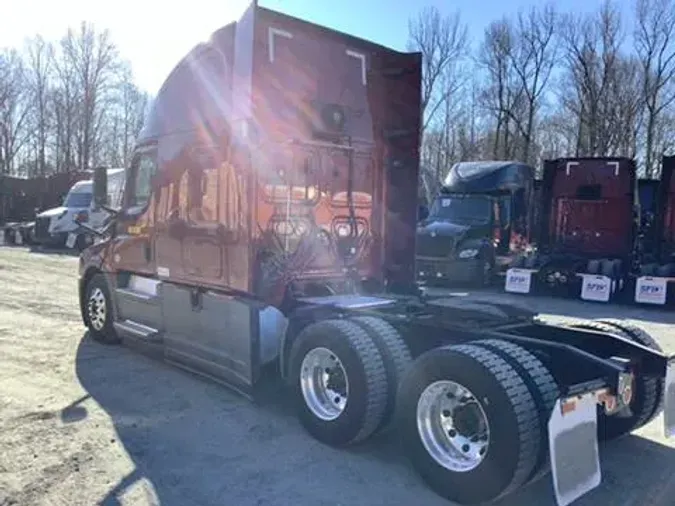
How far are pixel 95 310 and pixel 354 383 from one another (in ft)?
16.6

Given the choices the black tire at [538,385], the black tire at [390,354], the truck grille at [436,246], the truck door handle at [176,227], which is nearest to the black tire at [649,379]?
the black tire at [538,385]

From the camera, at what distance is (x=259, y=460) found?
464 centimetres

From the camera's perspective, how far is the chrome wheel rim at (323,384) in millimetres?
5008

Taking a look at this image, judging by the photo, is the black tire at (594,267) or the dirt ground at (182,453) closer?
the dirt ground at (182,453)

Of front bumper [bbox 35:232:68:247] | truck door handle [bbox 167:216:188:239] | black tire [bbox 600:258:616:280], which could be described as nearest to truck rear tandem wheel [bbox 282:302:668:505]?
truck door handle [bbox 167:216:188:239]

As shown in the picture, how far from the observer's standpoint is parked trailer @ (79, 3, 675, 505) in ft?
13.0

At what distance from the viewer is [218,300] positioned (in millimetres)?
6180

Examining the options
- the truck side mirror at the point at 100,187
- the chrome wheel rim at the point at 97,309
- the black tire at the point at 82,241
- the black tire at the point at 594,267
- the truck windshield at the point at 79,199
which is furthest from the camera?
the truck windshield at the point at 79,199

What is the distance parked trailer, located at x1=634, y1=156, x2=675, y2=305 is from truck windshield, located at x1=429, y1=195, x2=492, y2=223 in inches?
160

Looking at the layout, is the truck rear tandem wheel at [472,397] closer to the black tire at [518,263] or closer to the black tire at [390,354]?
the black tire at [390,354]

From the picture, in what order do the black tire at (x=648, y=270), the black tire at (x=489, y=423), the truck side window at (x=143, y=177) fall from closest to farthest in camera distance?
the black tire at (x=489, y=423) → the truck side window at (x=143, y=177) → the black tire at (x=648, y=270)

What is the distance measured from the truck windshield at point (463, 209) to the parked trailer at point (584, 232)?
6.58 ft

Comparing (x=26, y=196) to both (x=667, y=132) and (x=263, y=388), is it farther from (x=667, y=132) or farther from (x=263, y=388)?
(x=667, y=132)

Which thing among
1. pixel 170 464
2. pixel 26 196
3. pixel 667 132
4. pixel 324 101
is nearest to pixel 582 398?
pixel 170 464
